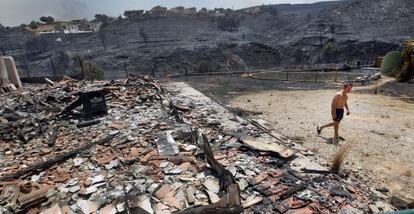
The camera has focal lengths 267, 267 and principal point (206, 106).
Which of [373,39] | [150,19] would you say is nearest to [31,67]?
[150,19]

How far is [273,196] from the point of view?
13.4ft

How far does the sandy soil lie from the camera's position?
537cm

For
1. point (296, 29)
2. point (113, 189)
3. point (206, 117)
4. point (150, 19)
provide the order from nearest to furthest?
1. point (113, 189)
2. point (206, 117)
3. point (296, 29)
4. point (150, 19)

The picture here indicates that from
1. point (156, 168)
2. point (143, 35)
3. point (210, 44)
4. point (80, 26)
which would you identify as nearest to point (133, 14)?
point (80, 26)

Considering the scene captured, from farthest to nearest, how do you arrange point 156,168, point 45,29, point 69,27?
1. point 69,27
2. point 45,29
3. point 156,168

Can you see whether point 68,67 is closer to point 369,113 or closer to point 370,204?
point 369,113

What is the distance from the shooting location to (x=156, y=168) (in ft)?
16.1

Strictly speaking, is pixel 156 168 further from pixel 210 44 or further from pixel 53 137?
pixel 210 44

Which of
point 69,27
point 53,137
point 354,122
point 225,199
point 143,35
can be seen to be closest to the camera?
point 225,199

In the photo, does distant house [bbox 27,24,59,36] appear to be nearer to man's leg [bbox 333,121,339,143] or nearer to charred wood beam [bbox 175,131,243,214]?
man's leg [bbox 333,121,339,143]

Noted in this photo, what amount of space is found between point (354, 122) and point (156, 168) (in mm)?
6611

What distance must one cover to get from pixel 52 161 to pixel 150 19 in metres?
60.9

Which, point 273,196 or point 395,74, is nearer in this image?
point 273,196

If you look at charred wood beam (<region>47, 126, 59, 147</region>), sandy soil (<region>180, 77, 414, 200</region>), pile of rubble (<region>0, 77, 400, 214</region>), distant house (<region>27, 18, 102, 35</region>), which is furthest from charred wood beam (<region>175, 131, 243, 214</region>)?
distant house (<region>27, 18, 102, 35</region>)
